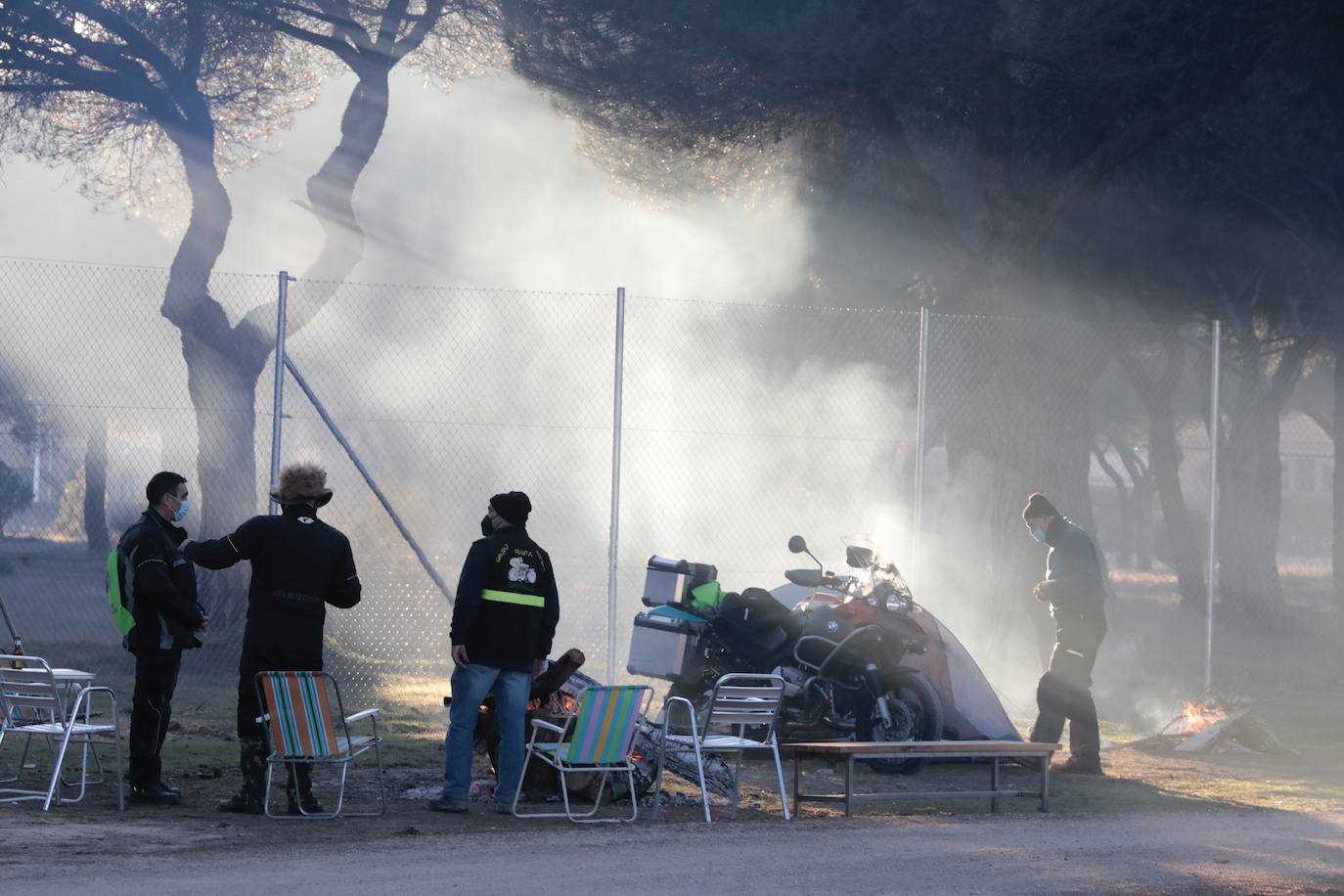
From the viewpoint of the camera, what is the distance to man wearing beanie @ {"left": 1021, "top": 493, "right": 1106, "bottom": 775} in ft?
33.8

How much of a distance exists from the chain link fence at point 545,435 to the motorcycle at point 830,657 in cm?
120

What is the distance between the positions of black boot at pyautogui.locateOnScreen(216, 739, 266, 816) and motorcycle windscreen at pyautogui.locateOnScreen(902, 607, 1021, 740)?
13.6 ft

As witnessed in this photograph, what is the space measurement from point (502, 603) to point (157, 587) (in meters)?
1.60

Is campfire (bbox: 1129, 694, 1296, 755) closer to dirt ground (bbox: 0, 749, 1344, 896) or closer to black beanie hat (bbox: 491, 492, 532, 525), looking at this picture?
dirt ground (bbox: 0, 749, 1344, 896)

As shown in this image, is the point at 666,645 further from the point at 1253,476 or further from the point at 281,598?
the point at 1253,476

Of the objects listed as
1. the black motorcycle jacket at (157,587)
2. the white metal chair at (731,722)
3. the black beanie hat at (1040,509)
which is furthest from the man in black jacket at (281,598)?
the black beanie hat at (1040,509)

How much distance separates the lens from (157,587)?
7621mm

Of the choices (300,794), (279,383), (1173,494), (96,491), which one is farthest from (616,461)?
(1173,494)

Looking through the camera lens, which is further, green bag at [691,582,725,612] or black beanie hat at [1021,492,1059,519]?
black beanie hat at [1021,492,1059,519]

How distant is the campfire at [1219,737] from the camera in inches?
456

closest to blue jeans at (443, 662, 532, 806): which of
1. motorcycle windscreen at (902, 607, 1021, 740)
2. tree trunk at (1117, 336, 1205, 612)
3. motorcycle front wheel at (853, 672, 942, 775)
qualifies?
motorcycle front wheel at (853, 672, 942, 775)

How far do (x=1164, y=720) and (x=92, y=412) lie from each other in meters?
9.60

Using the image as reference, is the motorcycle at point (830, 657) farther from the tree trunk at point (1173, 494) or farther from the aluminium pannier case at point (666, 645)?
the tree trunk at point (1173, 494)

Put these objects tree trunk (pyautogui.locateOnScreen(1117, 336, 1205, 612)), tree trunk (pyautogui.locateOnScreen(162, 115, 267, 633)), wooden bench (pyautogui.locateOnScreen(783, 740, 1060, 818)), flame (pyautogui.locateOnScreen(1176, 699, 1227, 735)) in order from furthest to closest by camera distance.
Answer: tree trunk (pyautogui.locateOnScreen(1117, 336, 1205, 612)) → tree trunk (pyautogui.locateOnScreen(162, 115, 267, 633)) → flame (pyautogui.locateOnScreen(1176, 699, 1227, 735)) → wooden bench (pyautogui.locateOnScreen(783, 740, 1060, 818))
